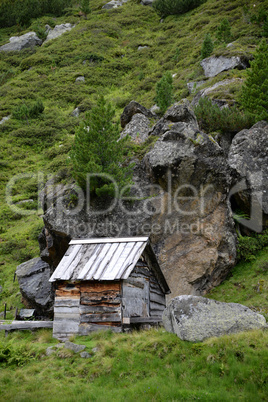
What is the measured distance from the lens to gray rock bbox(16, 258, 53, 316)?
674 inches

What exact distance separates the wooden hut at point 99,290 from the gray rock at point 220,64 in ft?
102

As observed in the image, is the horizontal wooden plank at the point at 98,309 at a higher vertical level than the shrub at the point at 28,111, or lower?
higher

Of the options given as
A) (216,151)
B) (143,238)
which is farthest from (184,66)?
(143,238)

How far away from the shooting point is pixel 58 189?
1862 cm

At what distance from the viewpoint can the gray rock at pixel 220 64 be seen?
118 feet

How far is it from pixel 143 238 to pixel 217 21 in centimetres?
5306

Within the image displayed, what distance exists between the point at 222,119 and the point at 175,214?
1006cm

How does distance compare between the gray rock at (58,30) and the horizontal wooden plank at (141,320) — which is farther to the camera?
the gray rock at (58,30)

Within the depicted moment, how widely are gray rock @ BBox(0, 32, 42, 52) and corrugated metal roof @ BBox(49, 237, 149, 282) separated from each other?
71.3 metres

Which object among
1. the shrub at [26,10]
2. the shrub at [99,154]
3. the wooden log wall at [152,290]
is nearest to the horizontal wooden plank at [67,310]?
the wooden log wall at [152,290]

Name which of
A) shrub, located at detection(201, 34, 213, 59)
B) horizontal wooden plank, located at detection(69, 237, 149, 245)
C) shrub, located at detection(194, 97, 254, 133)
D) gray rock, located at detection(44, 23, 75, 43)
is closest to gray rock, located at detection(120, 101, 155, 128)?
shrub, located at detection(194, 97, 254, 133)

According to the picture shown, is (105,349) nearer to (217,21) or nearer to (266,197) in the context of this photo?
(266,197)

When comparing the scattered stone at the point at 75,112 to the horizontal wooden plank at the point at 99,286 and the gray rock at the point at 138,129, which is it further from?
the horizontal wooden plank at the point at 99,286

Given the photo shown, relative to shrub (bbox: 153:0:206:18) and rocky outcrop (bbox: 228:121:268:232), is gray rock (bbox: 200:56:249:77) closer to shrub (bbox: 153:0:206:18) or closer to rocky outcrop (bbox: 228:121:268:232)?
rocky outcrop (bbox: 228:121:268:232)
